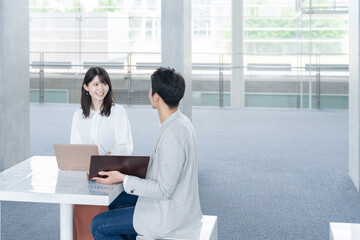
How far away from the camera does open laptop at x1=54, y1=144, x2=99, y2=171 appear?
278 cm

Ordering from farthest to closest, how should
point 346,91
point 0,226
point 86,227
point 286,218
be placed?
point 346,91
point 286,218
point 0,226
point 86,227

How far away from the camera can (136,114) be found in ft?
38.5

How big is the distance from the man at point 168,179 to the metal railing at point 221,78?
1106cm

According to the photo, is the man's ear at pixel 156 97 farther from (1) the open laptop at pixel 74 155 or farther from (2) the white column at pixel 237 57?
(2) the white column at pixel 237 57

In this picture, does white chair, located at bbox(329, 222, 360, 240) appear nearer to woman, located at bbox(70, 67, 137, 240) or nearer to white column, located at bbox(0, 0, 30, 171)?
woman, located at bbox(70, 67, 137, 240)

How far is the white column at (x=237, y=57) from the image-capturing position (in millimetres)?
14031

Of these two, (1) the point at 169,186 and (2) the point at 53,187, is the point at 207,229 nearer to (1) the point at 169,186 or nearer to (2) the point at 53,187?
(1) the point at 169,186

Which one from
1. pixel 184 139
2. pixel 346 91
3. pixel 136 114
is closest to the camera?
pixel 184 139

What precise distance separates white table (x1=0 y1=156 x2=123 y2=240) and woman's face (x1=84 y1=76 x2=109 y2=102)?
0.54 meters

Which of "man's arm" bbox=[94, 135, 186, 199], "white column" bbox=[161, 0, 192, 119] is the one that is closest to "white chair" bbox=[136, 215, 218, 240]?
"man's arm" bbox=[94, 135, 186, 199]

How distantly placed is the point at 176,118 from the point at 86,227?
Answer: 3.48ft

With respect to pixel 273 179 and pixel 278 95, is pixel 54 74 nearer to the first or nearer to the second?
pixel 278 95

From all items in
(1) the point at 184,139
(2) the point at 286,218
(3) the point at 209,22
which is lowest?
(2) the point at 286,218

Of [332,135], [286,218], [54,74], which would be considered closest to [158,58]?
[54,74]
